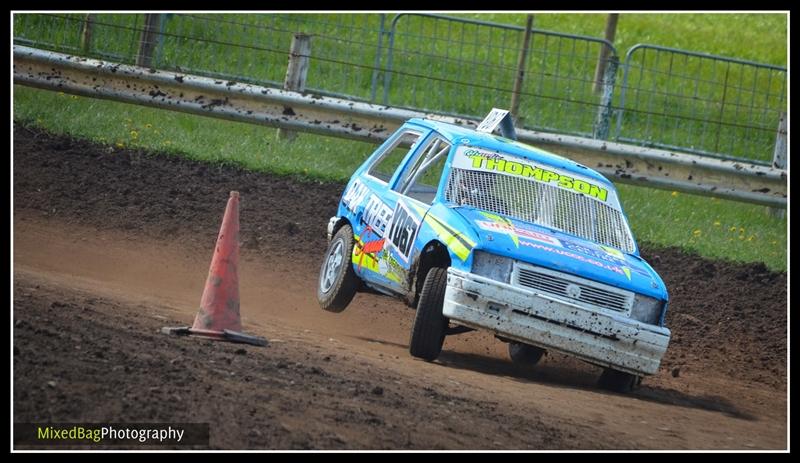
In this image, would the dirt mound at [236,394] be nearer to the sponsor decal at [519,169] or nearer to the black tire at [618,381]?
the black tire at [618,381]

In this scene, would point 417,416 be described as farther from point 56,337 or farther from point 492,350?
point 492,350

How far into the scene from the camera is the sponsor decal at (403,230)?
28.7 ft

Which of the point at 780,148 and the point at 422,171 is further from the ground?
the point at 780,148

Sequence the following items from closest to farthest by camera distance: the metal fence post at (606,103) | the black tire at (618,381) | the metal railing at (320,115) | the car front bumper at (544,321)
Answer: the car front bumper at (544,321) < the black tire at (618,381) < the metal railing at (320,115) < the metal fence post at (606,103)

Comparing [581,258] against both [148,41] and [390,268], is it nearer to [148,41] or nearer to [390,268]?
[390,268]

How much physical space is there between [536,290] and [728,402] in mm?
1809

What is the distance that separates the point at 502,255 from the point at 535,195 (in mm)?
1215

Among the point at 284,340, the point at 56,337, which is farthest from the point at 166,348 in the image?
the point at 284,340

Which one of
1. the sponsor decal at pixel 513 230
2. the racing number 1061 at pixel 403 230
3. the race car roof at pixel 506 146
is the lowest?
the racing number 1061 at pixel 403 230

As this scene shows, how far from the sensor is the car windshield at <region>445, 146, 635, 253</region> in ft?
29.6

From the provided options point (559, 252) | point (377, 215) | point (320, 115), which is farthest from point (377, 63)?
point (559, 252)

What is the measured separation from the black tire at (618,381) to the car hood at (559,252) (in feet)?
2.05

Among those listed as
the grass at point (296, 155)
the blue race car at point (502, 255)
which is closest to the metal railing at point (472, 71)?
the grass at point (296, 155)

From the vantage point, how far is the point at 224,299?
7805 millimetres
